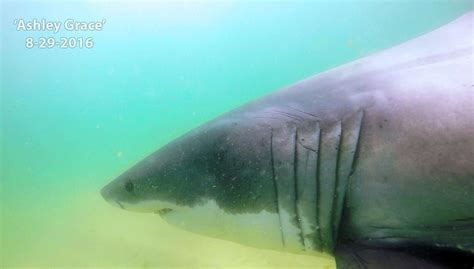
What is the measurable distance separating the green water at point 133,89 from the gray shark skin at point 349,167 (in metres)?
0.98

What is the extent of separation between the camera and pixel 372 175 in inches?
71.1

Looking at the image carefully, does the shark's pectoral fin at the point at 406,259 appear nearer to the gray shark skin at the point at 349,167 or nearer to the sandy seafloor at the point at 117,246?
the gray shark skin at the point at 349,167

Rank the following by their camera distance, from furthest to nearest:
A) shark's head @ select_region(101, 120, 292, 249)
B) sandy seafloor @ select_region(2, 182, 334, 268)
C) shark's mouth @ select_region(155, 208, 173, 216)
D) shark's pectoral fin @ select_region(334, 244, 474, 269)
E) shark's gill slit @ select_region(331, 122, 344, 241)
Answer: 1. sandy seafloor @ select_region(2, 182, 334, 268)
2. shark's mouth @ select_region(155, 208, 173, 216)
3. shark's head @ select_region(101, 120, 292, 249)
4. shark's gill slit @ select_region(331, 122, 344, 241)
5. shark's pectoral fin @ select_region(334, 244, 474, 269)

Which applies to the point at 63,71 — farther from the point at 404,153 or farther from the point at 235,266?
the point at 404,153

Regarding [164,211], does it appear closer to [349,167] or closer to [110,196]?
[110,196]

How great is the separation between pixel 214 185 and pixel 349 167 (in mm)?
732

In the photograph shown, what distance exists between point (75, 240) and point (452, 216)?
6.87 metres

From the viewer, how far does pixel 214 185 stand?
7.18 feet

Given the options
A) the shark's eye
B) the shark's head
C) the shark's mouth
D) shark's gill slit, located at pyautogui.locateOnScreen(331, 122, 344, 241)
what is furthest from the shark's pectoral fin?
the shark's eye

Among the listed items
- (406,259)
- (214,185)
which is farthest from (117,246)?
(406,259)

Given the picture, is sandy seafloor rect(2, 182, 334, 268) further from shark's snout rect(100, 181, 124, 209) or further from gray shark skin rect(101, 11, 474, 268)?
shark's snout rect(100, 181, 124, 209)

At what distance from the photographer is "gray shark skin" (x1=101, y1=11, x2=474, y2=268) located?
1705 mm

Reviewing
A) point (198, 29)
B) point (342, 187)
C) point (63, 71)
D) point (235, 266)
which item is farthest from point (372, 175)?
point (198, 29)

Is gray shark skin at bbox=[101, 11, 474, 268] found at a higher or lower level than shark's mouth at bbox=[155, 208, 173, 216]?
higher
